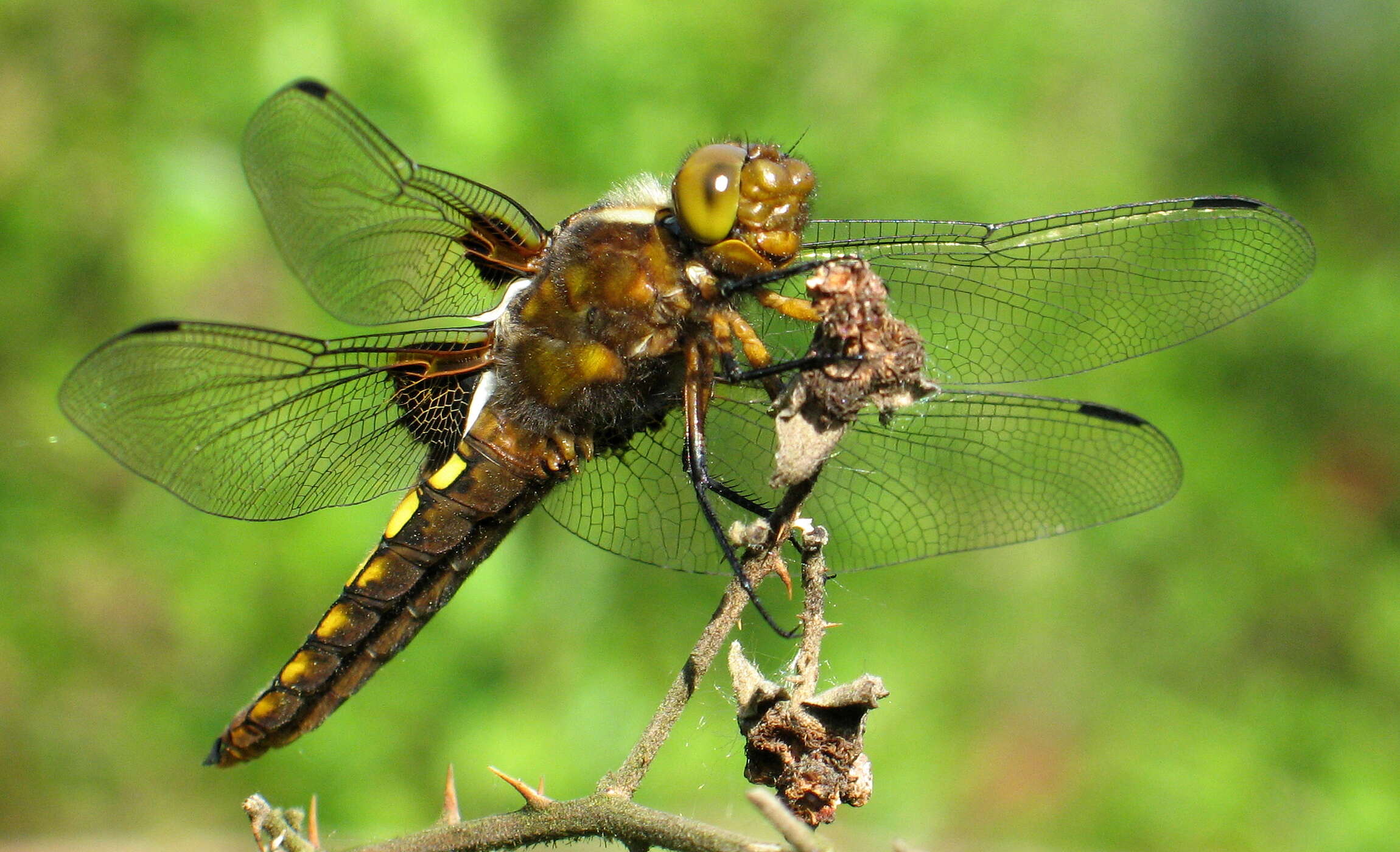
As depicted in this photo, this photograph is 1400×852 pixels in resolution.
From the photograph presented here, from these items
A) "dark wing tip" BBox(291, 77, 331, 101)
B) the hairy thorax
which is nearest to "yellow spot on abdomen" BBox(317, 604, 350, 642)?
the hairy thorax

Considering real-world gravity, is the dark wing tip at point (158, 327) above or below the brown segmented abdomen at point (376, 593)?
above

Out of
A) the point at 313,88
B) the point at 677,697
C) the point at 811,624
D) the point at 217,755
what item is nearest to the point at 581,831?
the point at 677,697

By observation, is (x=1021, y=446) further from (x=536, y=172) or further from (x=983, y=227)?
(x=536, y=172)

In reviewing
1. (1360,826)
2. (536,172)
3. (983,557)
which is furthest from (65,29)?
(1360,826)

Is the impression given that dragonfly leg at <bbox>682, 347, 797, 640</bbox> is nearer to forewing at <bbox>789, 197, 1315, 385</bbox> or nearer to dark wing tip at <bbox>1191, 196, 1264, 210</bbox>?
forewing at <bbox>789, 197, 1315, 385</bbox>

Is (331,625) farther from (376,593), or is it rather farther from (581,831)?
(581,831)

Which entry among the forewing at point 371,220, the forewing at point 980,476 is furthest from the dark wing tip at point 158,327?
the forewing at point 980,476

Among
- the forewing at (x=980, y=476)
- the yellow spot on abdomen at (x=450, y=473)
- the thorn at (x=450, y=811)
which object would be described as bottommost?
the thorn at (x=450, y=811)

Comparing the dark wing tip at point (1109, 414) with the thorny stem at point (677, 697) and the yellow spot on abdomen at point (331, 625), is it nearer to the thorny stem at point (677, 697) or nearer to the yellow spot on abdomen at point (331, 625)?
the thorny stem at point (677, 697)
